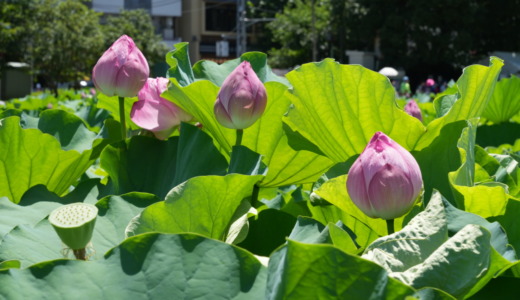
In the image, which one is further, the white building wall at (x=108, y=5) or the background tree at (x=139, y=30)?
the white building wall at (x=108, y=5)

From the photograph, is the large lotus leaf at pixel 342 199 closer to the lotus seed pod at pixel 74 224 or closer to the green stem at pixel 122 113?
the lotus seed pod at pixel 74 224

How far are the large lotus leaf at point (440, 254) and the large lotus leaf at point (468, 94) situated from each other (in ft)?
0.89

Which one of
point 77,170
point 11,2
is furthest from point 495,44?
point 77,170

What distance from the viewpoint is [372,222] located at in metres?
0.64

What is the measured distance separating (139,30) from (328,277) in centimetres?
2447

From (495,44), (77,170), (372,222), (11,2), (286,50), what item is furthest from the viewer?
(286,50)

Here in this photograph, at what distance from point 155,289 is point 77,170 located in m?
0.59

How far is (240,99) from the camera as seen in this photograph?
724 millimetres

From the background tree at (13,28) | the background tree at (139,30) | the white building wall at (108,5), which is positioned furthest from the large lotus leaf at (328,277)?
the white building wall at (108,5)

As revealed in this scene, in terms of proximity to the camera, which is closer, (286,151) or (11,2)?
(286,151)

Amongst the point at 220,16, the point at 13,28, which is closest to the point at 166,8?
the point at 220,16

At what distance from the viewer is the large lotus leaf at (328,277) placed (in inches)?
13.8

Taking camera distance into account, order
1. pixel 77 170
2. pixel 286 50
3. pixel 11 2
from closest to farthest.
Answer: pixel 77 170, pixel 11 2, pixel 286 50

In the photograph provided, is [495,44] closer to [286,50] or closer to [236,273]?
[286,50]
